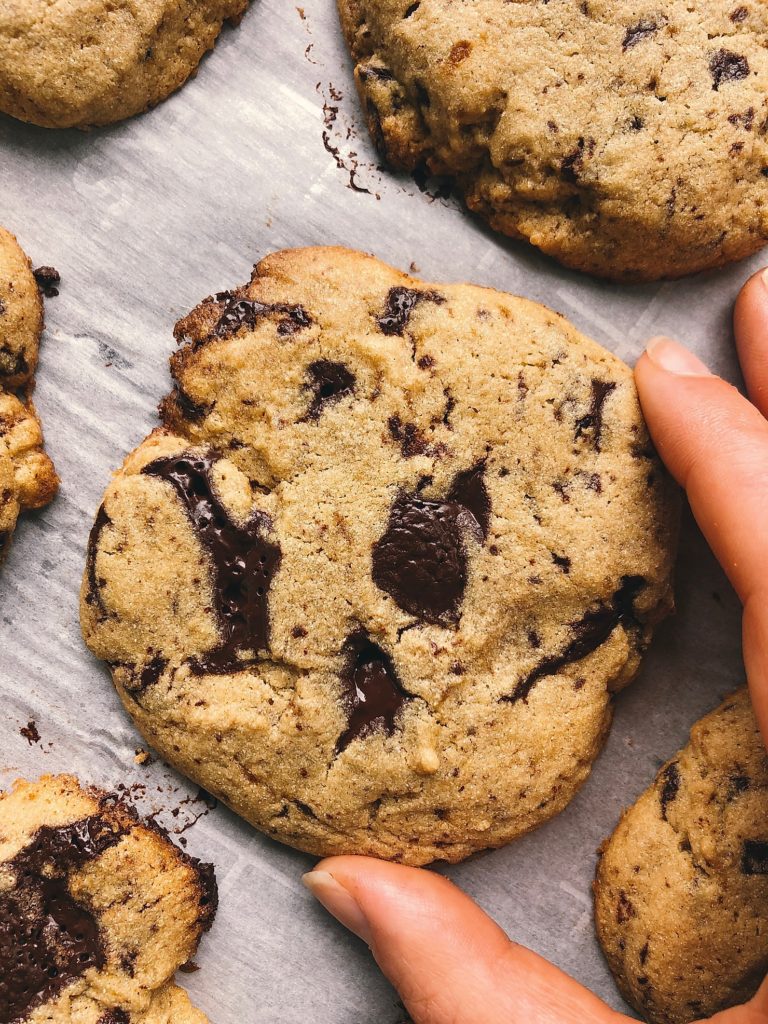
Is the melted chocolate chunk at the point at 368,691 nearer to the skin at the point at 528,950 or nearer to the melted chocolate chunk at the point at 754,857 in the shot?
the skin at the point at 528,950

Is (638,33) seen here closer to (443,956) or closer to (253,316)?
(253,316)

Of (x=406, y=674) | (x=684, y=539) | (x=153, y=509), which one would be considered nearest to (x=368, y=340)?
(x=153, y=509)

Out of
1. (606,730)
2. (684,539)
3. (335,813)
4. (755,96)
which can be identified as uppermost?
(755,96)

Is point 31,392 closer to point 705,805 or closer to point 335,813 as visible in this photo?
point 335,813

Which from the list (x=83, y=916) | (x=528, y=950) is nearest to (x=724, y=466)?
(x=528, y=950)

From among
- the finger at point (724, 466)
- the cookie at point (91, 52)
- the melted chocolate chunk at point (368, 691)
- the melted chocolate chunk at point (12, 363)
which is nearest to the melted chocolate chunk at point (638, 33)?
the finger at point (724, 466)

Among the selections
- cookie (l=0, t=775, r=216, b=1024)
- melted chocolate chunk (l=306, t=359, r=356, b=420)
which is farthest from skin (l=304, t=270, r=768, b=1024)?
melted chocolate chunk (l=306, t=359, r=356, b=420)

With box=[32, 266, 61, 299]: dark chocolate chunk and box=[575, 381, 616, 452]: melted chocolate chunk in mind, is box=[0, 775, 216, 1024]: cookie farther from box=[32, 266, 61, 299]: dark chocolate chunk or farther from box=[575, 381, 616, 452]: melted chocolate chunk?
box=[575, 381, 616, 452]: melted chocolate chunk
